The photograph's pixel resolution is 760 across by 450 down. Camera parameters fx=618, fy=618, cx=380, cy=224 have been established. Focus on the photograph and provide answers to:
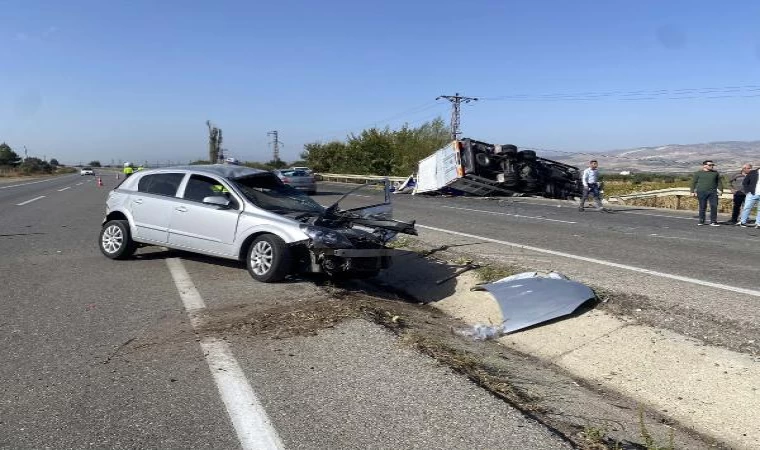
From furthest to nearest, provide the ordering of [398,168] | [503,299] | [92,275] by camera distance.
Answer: [398,168] → [92,275] → [503,299]

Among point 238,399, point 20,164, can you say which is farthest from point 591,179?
point 20,164

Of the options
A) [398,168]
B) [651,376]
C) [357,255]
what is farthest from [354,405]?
[398,168]

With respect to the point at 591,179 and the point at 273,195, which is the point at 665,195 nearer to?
the point at 591,179

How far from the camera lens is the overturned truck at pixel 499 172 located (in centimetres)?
2573

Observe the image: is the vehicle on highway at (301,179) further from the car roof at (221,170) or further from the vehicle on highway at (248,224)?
the car roof at (221,170)

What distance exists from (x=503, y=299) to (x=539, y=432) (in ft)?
10.8

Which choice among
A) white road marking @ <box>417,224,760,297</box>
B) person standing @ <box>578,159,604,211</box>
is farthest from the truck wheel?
white road marking @ <box>417,224,760,297</box>

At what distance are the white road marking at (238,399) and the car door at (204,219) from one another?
2.13 m

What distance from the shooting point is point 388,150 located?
52469mm

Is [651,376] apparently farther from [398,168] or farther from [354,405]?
[398,168]

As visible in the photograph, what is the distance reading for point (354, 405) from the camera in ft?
A: 12.9

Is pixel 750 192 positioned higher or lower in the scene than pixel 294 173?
lower

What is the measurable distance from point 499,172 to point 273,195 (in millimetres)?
19052

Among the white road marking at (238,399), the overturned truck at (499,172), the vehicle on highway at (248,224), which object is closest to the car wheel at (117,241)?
the vehicle on highway at (248,224)
